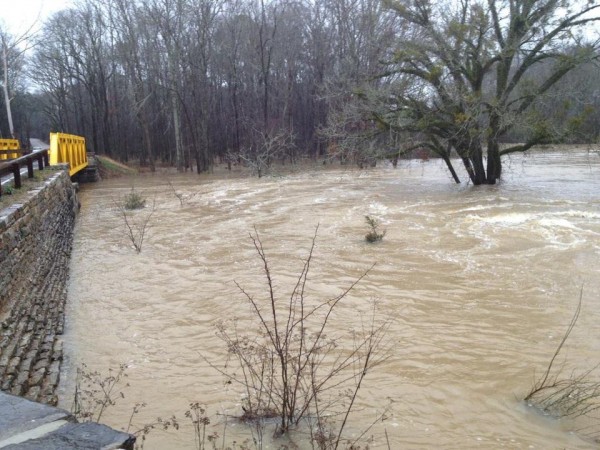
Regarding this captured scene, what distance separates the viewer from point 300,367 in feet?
15.6

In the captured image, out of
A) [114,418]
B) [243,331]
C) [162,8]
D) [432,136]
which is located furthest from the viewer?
[162,8]

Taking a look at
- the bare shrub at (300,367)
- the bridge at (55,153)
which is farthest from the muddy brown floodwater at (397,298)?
the bridge at (55,153)

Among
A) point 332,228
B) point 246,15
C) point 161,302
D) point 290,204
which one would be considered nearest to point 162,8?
point 246,15

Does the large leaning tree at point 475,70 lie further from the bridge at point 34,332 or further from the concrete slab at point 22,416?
the concrete slab at point 22,416

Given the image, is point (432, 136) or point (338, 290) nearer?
point (338, 290)

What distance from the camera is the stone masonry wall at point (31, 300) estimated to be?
4.92 meters

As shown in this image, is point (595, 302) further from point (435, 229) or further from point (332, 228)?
point (332, 228)

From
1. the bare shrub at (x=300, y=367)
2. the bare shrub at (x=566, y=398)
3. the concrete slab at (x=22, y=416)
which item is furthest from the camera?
the bare shrub at (x=566, y=398)

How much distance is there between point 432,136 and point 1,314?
16.6 meters

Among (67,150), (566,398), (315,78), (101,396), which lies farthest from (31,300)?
(315,78)

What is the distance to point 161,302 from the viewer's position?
814cm

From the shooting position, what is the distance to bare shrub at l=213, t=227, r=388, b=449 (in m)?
4.30

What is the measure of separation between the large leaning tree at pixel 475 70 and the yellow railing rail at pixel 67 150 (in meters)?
11.0

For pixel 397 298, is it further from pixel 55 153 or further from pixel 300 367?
pixel 55 153
